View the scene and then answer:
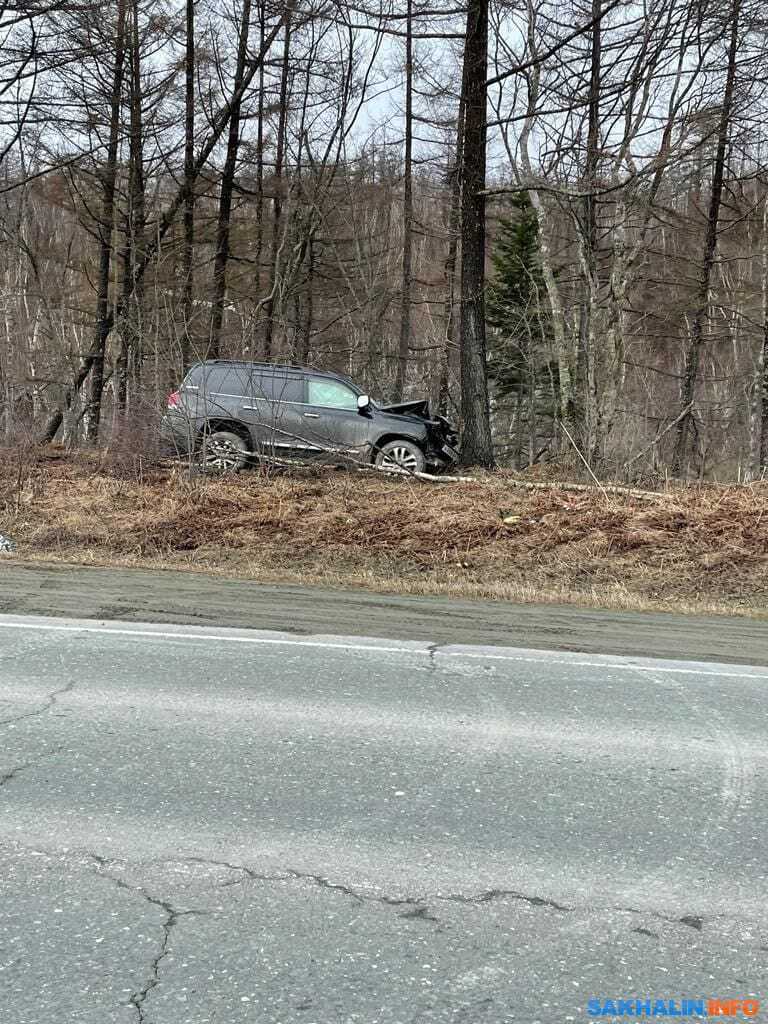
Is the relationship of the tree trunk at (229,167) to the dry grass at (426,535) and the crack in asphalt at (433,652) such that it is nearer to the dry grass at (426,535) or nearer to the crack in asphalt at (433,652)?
the dry grass at (426,535)

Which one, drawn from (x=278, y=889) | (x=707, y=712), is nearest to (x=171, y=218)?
(x=707, y=712)

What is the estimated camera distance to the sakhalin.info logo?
2.91m

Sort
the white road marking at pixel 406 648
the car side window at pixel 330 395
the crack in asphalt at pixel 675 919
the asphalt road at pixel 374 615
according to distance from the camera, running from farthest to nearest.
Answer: the car side window at pixel 330 395 → the asphalt road at pixel 374 615 → the white road marking at pixel 406 648 → the crack in asphalt at pixel 675 919

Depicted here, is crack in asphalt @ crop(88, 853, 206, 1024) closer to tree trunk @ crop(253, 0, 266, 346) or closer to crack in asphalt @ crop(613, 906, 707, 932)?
crack in asphalt @ crop(613, 906, 707, 932)

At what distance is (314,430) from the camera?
15.5 m

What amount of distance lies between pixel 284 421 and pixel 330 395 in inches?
34.6

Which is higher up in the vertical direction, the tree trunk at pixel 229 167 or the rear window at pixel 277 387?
the tree trunk at pixel 229 167

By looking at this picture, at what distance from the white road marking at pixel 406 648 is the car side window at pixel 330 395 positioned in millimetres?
8137

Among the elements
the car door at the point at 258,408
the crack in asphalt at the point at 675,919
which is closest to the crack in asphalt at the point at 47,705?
the crack in asphalt at the point at 675,919

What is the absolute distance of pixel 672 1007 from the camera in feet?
9.66

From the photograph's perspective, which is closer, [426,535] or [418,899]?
[418,899]

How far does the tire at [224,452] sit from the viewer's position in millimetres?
15062

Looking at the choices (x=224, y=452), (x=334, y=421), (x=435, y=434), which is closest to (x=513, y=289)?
(x=435, y=434)

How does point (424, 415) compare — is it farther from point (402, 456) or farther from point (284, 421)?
point (284, 421)
